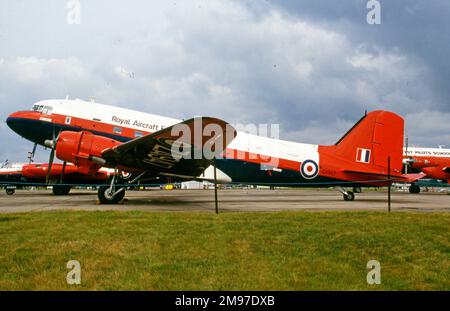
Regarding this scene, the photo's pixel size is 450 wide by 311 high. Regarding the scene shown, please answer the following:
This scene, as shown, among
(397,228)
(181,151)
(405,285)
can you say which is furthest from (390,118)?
(405,285)

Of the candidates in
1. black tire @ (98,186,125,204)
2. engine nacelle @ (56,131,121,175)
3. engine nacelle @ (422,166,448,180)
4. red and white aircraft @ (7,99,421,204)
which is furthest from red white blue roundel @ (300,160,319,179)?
engine nacelle @ (422,166,448,180)

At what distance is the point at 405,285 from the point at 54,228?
6109 millimetres

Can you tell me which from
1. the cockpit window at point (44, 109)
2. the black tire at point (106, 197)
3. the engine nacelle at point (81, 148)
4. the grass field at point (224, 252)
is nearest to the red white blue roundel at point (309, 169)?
the black tire at point (106, 197)

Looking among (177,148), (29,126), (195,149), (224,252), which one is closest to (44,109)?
(29,126)

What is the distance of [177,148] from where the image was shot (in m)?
13.9

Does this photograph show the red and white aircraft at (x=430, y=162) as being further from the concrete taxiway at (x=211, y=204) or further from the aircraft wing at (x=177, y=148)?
the aircraft wing at (x=177, y=148)

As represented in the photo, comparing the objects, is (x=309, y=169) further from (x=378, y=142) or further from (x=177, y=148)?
(x=177, y=148)

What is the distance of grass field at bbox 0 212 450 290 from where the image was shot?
15.1 feet

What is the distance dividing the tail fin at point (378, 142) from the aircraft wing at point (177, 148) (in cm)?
703

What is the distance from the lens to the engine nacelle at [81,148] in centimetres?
1405

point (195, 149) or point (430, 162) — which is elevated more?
point (430, 162)

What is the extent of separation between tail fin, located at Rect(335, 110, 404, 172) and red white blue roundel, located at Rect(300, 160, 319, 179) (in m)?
1.73

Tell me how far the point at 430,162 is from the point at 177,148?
34.2 m
